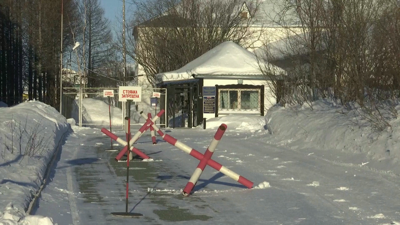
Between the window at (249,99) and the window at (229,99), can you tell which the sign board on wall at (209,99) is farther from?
the window at (249,99)

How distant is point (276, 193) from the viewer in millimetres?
12711

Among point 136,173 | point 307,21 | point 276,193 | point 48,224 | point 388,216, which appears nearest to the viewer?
point 48,224

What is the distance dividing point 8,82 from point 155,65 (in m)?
14.8

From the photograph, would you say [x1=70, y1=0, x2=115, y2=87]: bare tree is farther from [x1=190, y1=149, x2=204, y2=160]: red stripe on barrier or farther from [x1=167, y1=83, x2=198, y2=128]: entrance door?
[x1=190, y1=149, x2=204, y2=160]: red stripe on barrier

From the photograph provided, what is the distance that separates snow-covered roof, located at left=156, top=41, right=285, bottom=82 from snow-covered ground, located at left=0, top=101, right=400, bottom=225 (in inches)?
528

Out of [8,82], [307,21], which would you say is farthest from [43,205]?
[8,82]

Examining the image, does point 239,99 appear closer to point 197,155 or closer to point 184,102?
point 184,102

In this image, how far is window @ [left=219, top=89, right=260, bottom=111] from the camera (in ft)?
125

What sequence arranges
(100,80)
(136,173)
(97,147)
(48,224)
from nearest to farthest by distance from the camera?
(48,224)
(136,173)
(97,147)
(100,80)

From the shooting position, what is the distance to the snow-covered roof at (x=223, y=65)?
125ft

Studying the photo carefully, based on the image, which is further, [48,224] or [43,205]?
[43,205]

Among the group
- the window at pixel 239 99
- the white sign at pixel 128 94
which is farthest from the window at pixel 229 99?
the white sign at pixel 128 94

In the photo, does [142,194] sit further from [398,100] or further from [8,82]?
[8,82]

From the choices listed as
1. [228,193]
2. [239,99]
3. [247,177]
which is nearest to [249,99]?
[239,99]
